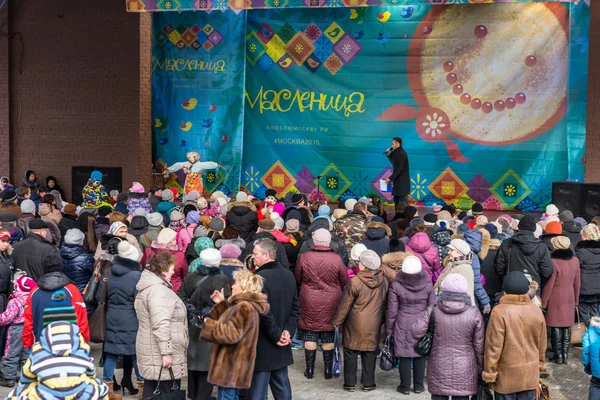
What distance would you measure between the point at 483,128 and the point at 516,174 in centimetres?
106

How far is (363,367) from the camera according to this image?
8.73 metres

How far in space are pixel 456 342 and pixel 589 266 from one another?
3.47 metres

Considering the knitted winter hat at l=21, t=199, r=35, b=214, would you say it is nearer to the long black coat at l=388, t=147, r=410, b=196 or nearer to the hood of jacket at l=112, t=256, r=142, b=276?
the hood of jacket at l=112, t=256, r=142, b=276

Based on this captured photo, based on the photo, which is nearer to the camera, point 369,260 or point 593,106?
point 369,260

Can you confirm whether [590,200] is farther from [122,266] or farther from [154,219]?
[122,266]

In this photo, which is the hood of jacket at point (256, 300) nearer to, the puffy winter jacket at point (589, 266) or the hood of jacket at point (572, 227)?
the puffy winter jacket at point (589, 266)

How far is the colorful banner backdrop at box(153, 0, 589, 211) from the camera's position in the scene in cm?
1739

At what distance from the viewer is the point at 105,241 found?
9031 millimetres

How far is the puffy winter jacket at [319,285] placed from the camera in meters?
8.77

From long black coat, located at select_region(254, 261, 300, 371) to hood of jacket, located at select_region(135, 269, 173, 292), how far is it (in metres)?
0.74

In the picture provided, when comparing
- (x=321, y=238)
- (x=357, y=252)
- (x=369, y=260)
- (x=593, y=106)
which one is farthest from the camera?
(x=593, y=106)

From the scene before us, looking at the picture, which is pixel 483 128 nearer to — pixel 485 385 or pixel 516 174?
pixel 516 174

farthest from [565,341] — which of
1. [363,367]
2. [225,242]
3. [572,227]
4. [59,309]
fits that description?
[59,309]

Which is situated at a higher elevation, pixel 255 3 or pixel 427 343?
pixel 255 3
